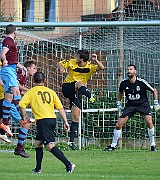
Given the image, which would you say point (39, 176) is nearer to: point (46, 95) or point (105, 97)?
point (46, 95)

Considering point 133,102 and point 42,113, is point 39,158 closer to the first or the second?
point 42,113

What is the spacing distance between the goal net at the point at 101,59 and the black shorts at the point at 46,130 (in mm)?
7254

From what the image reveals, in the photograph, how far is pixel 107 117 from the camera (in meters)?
18.8

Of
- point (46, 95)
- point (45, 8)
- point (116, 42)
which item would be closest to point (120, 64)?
point (116, 42)

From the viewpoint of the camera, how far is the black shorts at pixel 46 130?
1055 centimetres

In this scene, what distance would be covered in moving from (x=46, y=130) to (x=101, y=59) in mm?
A: 8927

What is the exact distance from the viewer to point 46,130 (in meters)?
10.6

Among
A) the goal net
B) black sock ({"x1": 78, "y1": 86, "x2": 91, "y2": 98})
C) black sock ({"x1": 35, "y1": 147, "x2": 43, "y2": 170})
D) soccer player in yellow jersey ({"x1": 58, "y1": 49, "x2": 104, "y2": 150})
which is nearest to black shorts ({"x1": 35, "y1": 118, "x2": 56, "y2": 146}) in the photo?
black sock ({"x1": 35, "y1": 147, "x2": 43, "y2": 170})

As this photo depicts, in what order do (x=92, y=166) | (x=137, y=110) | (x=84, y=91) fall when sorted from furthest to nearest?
(x=137, y=110), (x=84, y=91), (x=92, y=166)

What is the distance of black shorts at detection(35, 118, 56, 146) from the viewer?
10.5 m

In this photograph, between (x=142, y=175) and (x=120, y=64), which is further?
(x=120, y=64)

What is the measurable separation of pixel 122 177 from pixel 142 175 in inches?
19.1

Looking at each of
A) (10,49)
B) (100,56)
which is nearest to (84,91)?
(10,49)

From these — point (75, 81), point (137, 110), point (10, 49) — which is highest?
point (10, 49)
